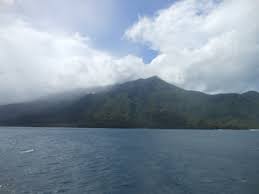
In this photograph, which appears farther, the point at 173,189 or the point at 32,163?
the point at 32,163

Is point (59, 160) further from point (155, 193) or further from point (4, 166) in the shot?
point (155, 193)

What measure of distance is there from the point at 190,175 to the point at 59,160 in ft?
162

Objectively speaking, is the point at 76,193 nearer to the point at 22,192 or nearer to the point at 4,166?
the point at 22,192

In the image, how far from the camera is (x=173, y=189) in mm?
54375

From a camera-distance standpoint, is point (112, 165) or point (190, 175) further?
point (112, 165)

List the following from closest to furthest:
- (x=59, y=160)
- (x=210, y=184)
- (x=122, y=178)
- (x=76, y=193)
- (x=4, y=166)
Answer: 1. (x=76, y=193)
2. (x=210, y=184)
3. (x=122, y=178)
4. (x=4, y=166)
5. (x=59, y=160)

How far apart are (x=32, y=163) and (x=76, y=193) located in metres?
41.8

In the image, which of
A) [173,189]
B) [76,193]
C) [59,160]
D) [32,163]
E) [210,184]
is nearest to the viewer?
[76,193]

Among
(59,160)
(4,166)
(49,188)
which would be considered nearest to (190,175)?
(49,188)

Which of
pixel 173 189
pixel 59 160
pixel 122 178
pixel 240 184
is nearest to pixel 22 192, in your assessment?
pixel 122 178

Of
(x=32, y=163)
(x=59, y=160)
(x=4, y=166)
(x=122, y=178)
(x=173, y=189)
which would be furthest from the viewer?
(x=59, y=160)

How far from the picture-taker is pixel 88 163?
3378 inches

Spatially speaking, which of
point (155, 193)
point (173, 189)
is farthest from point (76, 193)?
point (173, 189)

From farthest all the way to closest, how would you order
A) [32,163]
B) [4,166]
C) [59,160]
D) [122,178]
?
[59,160], [32,163], [4,166], [122,178]
